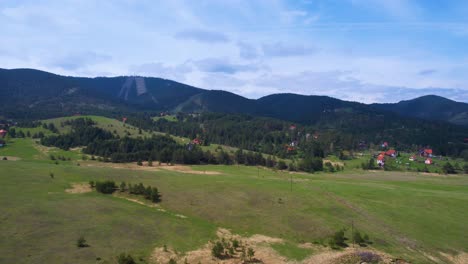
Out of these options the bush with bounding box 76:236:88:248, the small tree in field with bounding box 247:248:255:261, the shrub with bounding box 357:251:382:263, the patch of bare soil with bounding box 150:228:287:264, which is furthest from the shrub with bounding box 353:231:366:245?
the bush with bounding box 76:236:88:248

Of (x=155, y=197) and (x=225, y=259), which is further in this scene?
(x=155, y=197)

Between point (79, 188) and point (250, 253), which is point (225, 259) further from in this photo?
point (79, 188)

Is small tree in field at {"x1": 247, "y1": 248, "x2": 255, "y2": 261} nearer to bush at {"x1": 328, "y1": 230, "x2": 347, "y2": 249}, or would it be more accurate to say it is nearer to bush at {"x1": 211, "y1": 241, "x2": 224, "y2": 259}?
bush at {"x1": 211, "y1": 241, "x2": 224, "y2": 259}

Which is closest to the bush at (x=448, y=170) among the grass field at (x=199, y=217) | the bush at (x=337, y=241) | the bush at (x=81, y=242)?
the grass field at (x=199, y=217)

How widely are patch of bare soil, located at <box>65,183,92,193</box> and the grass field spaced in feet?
7.33

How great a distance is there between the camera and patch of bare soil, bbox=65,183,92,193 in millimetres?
74312

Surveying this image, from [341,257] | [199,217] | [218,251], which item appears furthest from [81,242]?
[341,257]

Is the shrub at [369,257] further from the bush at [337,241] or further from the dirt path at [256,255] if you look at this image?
the bush at [337,241]

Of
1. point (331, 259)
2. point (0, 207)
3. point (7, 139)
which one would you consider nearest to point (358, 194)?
point (331, 259)

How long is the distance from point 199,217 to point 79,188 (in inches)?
1171

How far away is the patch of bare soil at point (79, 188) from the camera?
74.3 m

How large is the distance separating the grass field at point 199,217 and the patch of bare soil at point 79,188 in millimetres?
2234

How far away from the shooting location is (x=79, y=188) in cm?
7669

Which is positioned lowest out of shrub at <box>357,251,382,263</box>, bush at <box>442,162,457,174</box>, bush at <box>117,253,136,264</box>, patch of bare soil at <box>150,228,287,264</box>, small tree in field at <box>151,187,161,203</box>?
patch of bare soil at <box>150,228,287,264</box>
